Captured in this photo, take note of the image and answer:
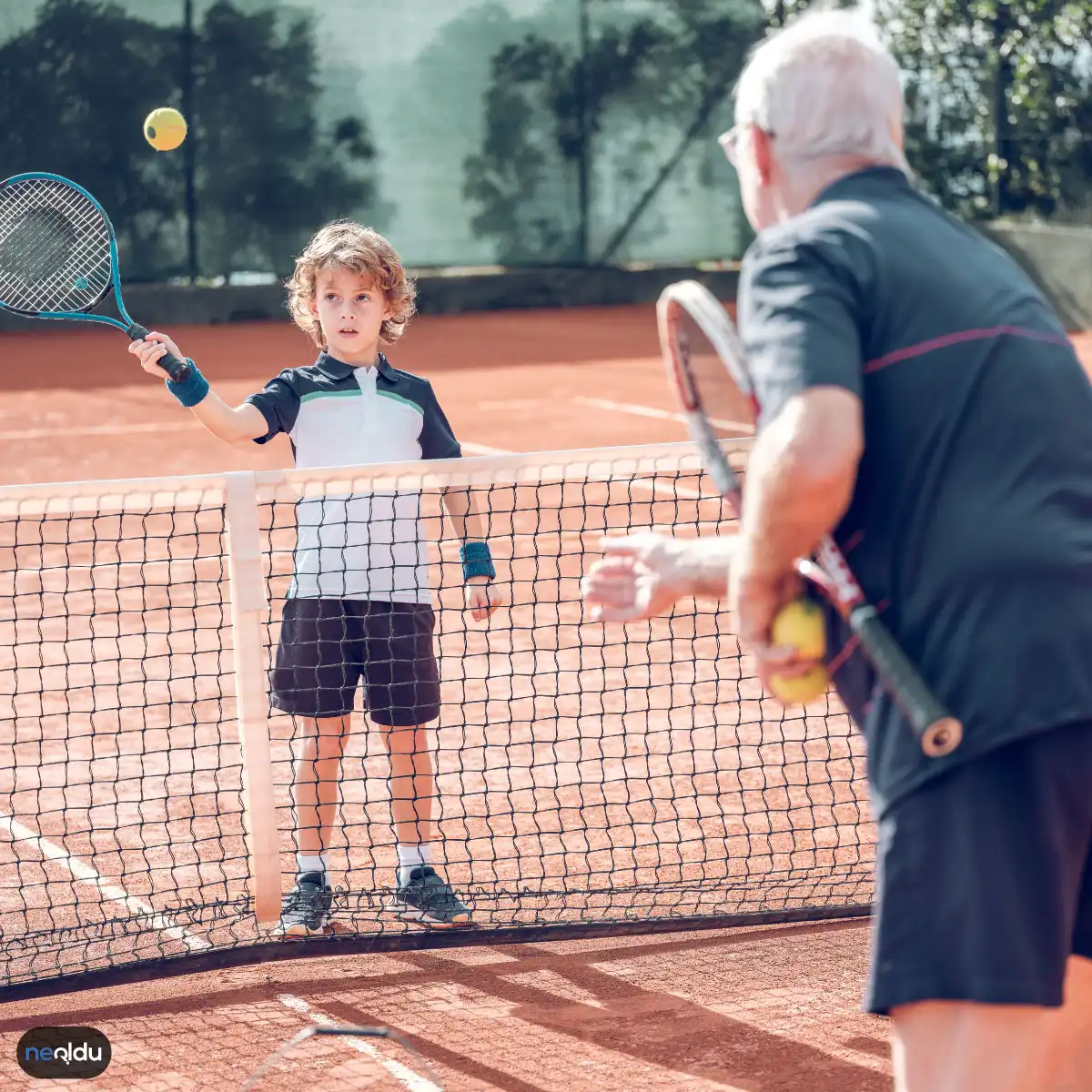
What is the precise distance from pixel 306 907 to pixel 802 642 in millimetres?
2188

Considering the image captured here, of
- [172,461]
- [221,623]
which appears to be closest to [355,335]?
[221,623]

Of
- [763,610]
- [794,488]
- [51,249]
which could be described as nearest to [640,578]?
[763,610]

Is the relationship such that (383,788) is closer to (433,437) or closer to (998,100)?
(433,437)

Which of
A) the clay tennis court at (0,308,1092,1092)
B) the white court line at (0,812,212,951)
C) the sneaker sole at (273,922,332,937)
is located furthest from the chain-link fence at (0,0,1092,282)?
the sneaker sole at (273,922,332,937)

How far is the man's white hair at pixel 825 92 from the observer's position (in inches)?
84.0

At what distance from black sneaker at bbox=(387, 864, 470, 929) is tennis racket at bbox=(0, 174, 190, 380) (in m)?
1.65

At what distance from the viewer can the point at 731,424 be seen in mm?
2805

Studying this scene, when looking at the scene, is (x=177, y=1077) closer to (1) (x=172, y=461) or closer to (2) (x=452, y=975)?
(2) (x=452, y=975)

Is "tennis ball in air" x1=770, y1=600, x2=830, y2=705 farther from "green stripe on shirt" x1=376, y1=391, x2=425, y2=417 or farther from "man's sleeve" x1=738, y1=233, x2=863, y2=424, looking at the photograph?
"green stripe on shirt" x1=376, y1=391, x2=425, y2=417

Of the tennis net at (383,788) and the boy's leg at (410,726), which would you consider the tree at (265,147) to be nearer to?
the tennis net at (383,788)

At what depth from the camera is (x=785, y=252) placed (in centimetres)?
206

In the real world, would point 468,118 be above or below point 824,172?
above

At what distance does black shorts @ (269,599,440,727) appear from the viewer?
4.14m

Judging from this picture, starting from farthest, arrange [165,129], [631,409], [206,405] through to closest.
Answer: [631,409] < [165,129] < [206,405]
